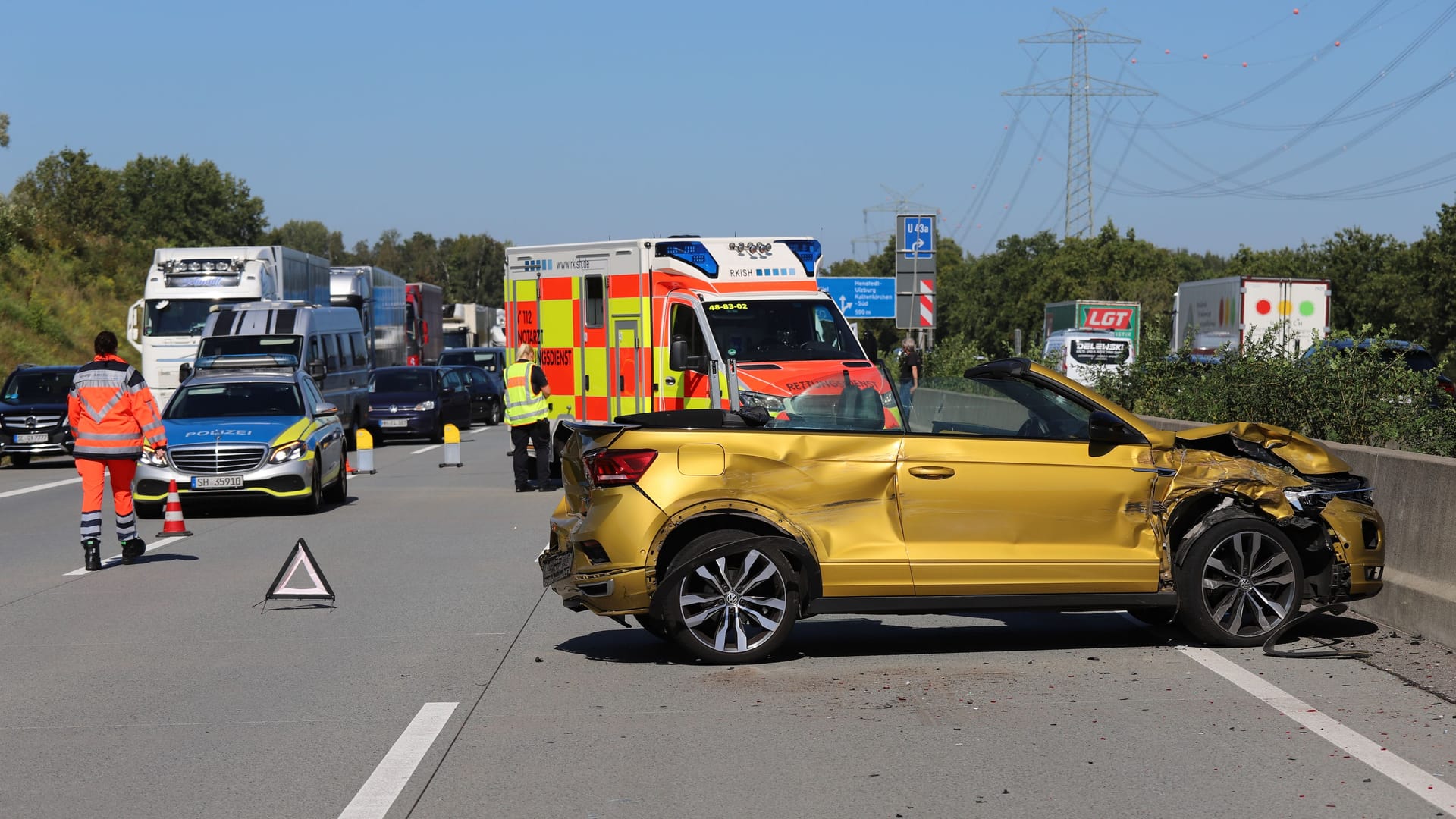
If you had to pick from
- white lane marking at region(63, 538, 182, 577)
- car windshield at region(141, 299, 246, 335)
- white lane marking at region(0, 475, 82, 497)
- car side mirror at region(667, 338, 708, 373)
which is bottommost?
white lane marking at region(0, 475, 82, 497)

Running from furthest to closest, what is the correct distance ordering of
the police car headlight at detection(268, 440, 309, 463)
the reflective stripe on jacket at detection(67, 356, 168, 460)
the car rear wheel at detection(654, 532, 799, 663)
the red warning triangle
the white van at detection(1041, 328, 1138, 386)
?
1. the white van at detection(1041, 328, 1138, 386)
2. the police car headlight at detection(268, 440, 309, 463)
3. the reflective stripe on jacket at detection(67, 356, 168, 460)
4. the red warning triangle
5. the car rear wheel at detection(654, 532, 799, 663)

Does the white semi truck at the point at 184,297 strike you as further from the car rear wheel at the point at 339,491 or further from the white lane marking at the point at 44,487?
the car rear wheel at the point at 339,491

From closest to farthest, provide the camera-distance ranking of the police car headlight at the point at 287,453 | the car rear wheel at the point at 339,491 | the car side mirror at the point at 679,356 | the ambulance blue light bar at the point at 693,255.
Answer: the police car headlight at the point at 287,453
the car side mirror at the point at 679,356
the car rear wheel at the point at 339,491
the ambulance blue light bar at the point at 693,255

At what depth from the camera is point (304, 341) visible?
28.5 metres

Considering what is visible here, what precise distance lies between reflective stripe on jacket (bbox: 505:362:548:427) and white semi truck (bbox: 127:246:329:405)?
12947 millimetres

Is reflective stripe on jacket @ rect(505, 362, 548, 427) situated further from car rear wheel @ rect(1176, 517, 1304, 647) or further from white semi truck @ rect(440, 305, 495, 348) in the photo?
white semi truck @ rect(440, 305, 495, 348)

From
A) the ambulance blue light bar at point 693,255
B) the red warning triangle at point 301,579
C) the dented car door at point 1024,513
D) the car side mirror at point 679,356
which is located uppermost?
the ambulance blue light bar at point 693,255

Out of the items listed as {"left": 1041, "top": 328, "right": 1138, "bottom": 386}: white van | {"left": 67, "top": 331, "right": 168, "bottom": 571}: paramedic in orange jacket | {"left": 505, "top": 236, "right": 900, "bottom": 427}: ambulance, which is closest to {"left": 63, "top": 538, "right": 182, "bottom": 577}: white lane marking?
{"left": 67, "top": 331, "right": 168, "bottom": 571}: paramedic in orange jacket

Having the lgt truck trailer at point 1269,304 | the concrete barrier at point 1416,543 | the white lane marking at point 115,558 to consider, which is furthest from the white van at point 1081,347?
the concrete barrier at point 1416,543

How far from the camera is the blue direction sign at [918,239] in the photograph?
2878cm

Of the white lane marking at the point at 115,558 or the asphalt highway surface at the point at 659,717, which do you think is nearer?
the asphalt highway surface at the point at 659,717

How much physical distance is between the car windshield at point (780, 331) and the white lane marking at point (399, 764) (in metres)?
11.8

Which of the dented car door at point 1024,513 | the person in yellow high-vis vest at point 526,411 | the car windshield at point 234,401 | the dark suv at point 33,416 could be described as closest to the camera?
the dented car door at point 1024,513

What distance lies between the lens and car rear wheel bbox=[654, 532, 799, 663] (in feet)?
27.1
